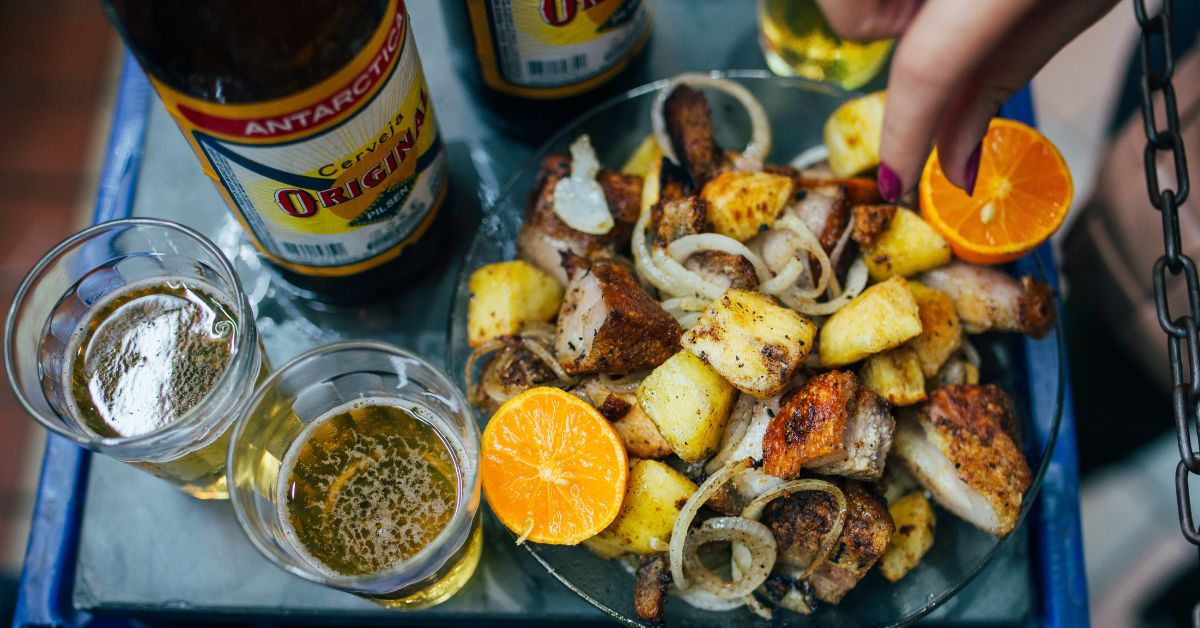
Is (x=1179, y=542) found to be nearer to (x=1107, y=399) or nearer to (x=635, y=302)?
(x=1107, y=399)

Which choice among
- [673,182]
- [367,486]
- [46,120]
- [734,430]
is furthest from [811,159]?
[46,120]

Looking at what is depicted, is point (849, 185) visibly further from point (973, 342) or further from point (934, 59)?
point (934, 59)

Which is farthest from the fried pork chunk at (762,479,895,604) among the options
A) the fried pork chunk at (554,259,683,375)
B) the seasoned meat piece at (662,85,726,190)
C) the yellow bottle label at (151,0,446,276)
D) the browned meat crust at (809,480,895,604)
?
the yellow bottle label at (151,0,446,276)

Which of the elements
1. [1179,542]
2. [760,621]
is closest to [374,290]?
[760,621]

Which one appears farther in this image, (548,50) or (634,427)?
(548,50)

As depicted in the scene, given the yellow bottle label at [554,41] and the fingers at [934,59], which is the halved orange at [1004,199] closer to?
the fingers at [934,59]

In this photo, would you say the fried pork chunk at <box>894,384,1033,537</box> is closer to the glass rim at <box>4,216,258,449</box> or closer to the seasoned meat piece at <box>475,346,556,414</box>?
the seasoned meat piece at <box>475,346,556,414</box>
